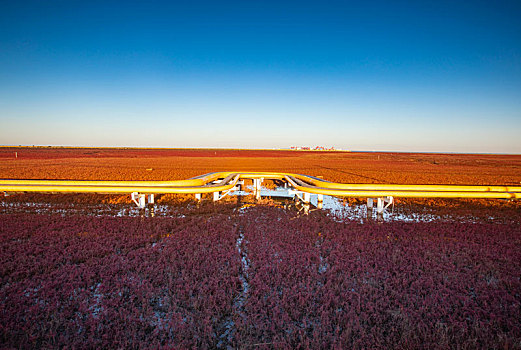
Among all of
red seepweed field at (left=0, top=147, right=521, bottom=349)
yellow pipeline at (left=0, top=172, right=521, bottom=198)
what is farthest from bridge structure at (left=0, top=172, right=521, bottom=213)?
red seepweed field at (left=0, top=147, right=521, bottom=349)

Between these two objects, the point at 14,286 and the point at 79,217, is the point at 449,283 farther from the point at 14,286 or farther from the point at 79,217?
the point at 79,217

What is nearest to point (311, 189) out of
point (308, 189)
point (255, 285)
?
point (308, 189)

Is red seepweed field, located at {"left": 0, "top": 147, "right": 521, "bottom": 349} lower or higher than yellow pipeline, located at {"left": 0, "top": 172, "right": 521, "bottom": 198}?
lower

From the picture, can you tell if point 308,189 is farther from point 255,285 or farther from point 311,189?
point 255,285

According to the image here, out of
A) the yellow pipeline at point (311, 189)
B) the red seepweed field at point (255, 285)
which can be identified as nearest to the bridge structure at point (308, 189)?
the yellow pipeline at point (311, 189)

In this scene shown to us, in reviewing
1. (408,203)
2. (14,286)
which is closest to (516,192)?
(408,203)

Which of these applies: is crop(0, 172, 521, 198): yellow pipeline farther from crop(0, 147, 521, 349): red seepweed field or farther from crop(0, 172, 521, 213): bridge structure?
crop(0, 147, 521, 349): red seepweed field

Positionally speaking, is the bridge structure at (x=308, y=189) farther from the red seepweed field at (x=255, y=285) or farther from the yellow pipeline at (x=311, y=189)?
the red seepweed field at (x=255, y=285)

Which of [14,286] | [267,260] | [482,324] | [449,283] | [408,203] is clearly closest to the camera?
[482,324]
